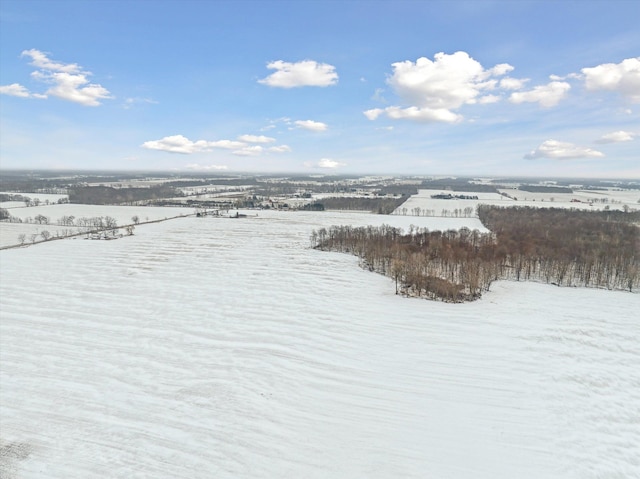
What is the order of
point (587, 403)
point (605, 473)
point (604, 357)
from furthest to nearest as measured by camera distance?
point (604, 357) < point (587, 403) < point (605, 473)

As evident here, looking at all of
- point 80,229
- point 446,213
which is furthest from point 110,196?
point 446,213

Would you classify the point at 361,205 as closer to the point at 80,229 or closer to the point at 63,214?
the point at 80,229

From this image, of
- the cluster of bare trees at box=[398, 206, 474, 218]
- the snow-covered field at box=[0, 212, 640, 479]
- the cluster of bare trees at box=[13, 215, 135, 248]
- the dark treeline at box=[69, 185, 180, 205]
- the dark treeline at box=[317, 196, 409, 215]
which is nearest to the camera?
the snow-covered field at box=[0, 212, 640, 479]

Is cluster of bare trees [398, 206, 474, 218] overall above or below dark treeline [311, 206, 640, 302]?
above

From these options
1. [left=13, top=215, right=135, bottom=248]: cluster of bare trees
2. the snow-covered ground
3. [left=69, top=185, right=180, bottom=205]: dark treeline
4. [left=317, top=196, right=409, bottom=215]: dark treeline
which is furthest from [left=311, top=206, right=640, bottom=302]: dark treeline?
[left=69, top=185, right=180, bottom=205]: dark treeline

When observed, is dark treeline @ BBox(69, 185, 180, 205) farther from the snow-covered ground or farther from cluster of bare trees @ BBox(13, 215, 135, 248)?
the snow-covered ground

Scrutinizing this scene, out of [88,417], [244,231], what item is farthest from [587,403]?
[244,231]

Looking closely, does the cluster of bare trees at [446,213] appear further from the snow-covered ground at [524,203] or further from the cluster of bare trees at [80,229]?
the cluster of bare trees at [80,229]

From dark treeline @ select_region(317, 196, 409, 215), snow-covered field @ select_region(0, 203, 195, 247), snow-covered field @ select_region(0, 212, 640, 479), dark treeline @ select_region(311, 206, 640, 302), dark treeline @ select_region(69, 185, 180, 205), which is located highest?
dark treeline @ select_region(69, 185, 180, 205)

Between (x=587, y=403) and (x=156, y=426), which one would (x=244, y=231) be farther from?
(x=587, y=403)
